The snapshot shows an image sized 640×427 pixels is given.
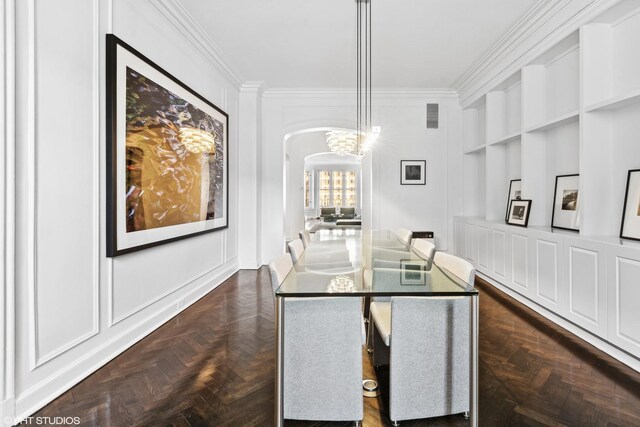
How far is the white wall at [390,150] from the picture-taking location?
18.8ft

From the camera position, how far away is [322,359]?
1.60 m

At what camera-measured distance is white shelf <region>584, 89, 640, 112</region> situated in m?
2.42

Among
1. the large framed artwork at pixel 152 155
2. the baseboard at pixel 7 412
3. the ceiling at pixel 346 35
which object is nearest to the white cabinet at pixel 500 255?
the ceiling at pixel 346 35

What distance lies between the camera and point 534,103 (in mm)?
3785

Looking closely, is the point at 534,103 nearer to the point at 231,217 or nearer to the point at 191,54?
the point at 191,54

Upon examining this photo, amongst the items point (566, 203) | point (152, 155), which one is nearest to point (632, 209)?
point (566, 203)

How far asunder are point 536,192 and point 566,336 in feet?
5.60

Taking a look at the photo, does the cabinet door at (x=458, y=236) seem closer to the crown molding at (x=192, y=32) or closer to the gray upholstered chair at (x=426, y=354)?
the gray upholstered chair at (x=426, y=354)

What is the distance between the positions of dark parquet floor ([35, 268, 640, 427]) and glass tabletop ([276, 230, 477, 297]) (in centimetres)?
73

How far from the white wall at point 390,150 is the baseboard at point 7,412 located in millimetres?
4199

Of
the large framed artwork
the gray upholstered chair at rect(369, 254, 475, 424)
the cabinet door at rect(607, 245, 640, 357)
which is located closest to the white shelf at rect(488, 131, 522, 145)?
the cabinet door at rect(607, 245, 640, 357)

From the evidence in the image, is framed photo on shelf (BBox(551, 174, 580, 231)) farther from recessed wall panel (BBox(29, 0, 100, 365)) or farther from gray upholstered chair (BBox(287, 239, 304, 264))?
recessed wall panel (BBox(29, 0, 100, 365))

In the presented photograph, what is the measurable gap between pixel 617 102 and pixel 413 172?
3302mm

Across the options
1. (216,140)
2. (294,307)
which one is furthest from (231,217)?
(294,307)
